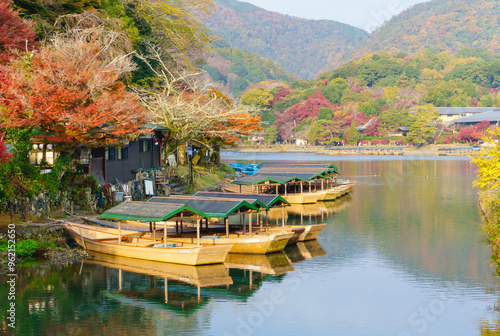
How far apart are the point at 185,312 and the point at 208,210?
6.57m

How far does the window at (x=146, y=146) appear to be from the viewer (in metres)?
39.7

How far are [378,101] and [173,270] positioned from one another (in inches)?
5131

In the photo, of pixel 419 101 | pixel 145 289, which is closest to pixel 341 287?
pixel 145 289

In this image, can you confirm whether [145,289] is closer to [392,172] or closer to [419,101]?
[392,172]

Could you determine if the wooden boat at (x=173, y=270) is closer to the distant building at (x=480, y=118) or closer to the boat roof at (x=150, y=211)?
the boat roof at (x=150, y=211)

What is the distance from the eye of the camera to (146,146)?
133 feet

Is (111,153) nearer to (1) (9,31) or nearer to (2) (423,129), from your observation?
(1) (9,31)

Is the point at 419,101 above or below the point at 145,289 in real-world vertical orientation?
above

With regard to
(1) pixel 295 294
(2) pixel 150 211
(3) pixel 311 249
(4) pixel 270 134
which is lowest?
(1) pixel 295 294

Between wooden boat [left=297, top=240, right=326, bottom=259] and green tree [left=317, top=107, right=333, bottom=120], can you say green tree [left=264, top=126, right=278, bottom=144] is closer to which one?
green tree [left=317, top=107, right=333, bottom=120]

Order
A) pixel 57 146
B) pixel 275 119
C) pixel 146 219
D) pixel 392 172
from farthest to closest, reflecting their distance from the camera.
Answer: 1. pixel 275 119
2. pixel 392 172
3. pixel 57 146
4. pixel 146 219

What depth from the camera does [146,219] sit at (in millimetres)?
22875

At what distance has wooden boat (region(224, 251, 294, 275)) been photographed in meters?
23.3

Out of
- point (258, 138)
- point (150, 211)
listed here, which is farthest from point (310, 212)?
point (258, 138)
